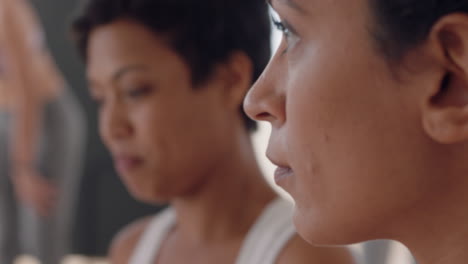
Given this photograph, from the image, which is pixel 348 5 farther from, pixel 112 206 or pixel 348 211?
pixel 112 206

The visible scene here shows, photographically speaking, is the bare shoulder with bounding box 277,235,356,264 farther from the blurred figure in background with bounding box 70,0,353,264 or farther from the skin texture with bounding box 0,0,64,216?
the skin texture with bounding box 0,0,64,216

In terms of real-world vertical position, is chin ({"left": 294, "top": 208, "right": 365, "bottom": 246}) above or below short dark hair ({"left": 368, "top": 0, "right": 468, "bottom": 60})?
below

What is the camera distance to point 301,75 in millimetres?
487

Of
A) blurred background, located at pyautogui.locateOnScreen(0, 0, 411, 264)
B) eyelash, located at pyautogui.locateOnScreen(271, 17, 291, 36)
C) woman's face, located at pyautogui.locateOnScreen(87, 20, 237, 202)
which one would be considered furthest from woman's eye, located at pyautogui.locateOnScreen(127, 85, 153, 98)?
→ blurred background, located at pyautogui.locateOnScreen(0, 0, 411, 264)

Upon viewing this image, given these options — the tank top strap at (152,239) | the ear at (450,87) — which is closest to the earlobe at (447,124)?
the ear at (450,87)

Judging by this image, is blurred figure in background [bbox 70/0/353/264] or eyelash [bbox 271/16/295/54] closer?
eyelash [bbox 271/16/295/54]

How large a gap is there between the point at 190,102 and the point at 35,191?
138 cm

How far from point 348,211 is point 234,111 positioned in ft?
1.51

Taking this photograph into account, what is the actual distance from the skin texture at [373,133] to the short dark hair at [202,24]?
0.39 metres

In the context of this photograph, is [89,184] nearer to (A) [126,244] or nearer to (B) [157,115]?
(A) [126,244]

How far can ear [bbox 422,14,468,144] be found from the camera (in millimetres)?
427

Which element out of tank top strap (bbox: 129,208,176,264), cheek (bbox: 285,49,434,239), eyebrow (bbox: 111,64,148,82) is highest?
cheek (bbox: 285,49,434,239)

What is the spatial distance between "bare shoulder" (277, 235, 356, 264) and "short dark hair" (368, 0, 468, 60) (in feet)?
1.24

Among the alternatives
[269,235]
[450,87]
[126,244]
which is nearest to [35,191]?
[126,244]
